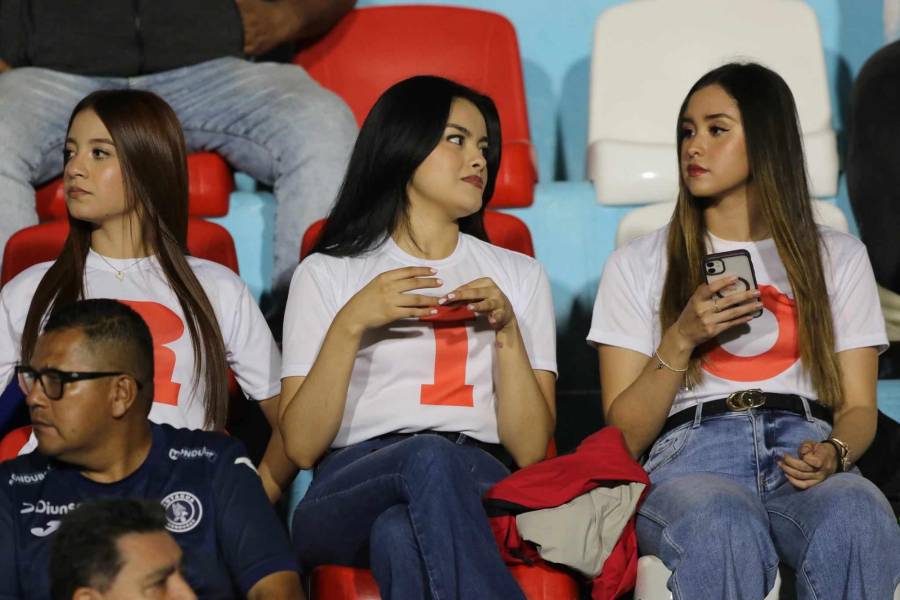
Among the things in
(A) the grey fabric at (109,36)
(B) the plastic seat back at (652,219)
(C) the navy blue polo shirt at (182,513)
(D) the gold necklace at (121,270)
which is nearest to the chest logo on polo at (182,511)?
(C) the navy blue polo shirt at (182,513)

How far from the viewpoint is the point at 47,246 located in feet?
8.85

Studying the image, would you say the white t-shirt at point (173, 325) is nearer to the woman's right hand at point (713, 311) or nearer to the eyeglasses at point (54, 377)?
the eyeglasses at point (54, 377)

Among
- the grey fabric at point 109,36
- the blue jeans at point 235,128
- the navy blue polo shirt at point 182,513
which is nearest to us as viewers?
the navy blue polo shirt at point 182,513

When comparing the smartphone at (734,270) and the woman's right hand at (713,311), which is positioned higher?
the smartphone at (734,270)

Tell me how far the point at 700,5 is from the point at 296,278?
5.49 feet

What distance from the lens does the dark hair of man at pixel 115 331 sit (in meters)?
1.97

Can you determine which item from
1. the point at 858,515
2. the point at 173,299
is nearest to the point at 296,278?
the point at 173,299

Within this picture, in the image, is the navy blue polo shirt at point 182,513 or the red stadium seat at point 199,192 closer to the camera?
the navy blue polo shirt at point 182,513

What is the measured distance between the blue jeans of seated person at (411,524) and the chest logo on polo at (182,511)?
256mm

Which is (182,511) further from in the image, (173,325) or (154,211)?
(154,211)

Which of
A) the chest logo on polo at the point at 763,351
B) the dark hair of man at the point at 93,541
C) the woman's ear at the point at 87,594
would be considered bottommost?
the chest logo on polo at the point at 763,351

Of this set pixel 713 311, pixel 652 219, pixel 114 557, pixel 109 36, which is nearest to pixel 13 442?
pixel 114 557

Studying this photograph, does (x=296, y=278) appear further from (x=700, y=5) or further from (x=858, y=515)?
(x=700, y=5)

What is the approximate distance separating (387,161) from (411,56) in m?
1.16
